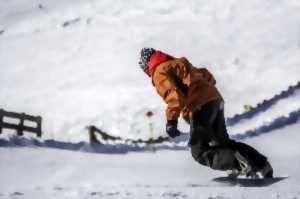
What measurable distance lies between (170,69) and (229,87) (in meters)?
20.7

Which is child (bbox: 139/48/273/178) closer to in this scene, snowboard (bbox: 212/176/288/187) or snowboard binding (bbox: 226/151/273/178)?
snowboard binding (bbox: 226/151/273/178)

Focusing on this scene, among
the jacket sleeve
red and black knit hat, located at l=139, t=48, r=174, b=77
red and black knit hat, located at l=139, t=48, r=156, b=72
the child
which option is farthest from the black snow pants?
red and black knit hat, located at l=139, t=48, r=156, b=72

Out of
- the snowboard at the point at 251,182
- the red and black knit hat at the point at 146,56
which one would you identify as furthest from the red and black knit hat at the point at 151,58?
the snowboard at the point at 251,182

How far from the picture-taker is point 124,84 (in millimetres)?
29625

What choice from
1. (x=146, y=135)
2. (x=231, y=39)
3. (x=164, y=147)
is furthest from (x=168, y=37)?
(x=164, y=147)

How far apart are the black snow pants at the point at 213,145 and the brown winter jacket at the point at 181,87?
100 mm

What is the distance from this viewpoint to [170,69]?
600 centimetres

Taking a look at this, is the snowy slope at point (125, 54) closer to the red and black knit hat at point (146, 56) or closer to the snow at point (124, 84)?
the snow at point (124, 84)

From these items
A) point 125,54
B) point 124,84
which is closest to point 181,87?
point 124,84

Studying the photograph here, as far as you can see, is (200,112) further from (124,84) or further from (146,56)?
(124,84)

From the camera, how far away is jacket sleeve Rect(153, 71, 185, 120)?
19.2 ft

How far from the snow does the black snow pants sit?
10.9 inches

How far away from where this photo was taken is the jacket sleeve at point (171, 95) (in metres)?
5.85

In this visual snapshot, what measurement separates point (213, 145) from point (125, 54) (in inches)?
1120
